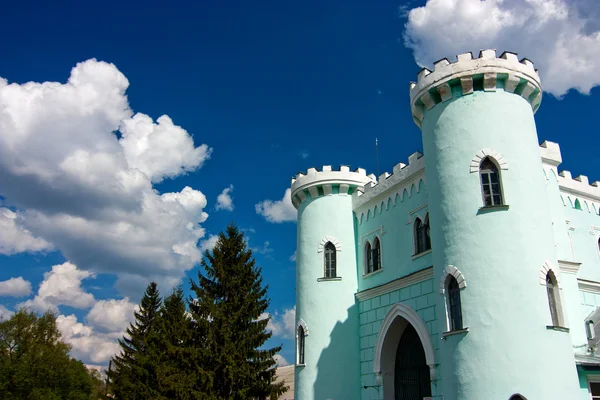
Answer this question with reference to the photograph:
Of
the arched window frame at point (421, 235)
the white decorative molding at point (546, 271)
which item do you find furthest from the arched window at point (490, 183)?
the arched window frame at point (421, 235)

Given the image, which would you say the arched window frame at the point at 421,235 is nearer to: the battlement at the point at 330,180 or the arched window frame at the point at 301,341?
the battlement at the point at 330,180

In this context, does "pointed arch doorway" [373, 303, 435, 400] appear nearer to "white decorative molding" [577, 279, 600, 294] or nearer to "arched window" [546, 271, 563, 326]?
"arched window" [546, 271, 563, 326]

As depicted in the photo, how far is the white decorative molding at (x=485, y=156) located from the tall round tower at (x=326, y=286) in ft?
25.5

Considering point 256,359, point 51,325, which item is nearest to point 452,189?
point 256,359

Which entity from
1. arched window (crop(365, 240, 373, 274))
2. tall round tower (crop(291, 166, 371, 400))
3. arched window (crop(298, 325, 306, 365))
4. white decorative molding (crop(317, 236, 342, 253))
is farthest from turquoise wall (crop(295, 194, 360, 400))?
arched window (crop(365, 240, 373, 274))

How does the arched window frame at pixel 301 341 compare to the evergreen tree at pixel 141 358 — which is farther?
the evergreen tree at pixel 141 358

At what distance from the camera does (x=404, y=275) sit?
683 inches

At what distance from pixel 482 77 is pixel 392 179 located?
570 centimetres

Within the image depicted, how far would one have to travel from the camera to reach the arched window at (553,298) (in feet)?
42.0

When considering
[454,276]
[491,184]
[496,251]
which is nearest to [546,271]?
[496,251]

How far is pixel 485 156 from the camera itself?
46.1ft

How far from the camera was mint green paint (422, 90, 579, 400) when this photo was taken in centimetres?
1207

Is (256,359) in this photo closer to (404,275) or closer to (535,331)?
(404,275)

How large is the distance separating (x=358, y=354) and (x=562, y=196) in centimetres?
932
